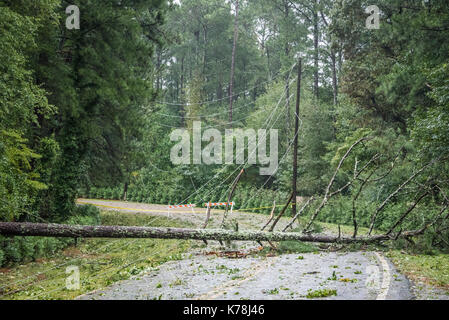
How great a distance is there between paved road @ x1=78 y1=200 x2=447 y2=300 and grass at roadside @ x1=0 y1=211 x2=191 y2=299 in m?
0.78

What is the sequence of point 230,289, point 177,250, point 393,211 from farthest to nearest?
1. point 393,211
2. point 177,250
3. point 230,289

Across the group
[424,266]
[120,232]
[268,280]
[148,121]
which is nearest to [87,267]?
[120,232]

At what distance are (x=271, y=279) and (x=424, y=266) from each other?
3.39 m

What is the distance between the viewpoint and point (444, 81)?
11.5m

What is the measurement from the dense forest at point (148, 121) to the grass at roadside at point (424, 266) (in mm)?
813

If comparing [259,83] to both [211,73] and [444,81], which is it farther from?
[444,81]

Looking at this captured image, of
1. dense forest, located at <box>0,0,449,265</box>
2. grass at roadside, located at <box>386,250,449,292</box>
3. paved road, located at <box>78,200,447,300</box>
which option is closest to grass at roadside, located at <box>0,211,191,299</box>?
paved road, located at <box>78,200,447,300</box>

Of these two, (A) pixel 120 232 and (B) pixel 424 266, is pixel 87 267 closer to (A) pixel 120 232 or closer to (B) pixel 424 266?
(A) pixel 120 232

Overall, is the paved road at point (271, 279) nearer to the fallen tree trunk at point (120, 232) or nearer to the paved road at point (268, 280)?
the paved road at point (268, 280)

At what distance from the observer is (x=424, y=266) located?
8242 mm

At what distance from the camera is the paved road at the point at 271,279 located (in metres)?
6.13

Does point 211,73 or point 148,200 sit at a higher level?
point 211,73

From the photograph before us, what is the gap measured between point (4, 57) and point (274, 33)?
44.3 m
